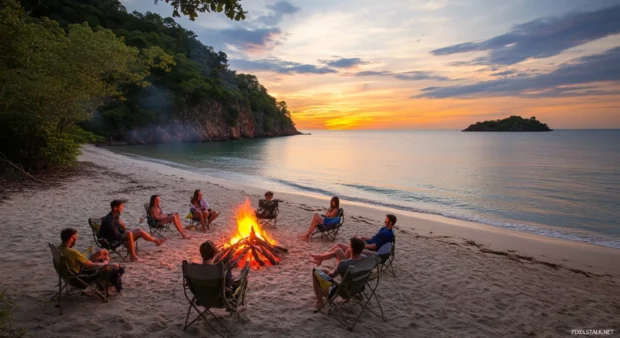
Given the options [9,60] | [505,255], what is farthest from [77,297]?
[505,255]

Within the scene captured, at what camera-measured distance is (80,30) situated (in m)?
19.0

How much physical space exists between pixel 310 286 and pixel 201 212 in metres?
4.36

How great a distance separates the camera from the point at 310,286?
18.7 feet

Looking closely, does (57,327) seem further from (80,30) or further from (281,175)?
(281,175)

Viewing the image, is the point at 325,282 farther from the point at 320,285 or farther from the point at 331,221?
the point at 331,221

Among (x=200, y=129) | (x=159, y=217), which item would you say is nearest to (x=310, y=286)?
(x=159, y=217)

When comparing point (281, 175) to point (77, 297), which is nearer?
point (77, 297)

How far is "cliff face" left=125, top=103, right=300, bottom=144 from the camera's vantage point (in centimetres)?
6505

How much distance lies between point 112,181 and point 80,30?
10263 millimetres

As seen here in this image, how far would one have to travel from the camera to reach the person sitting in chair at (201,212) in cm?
877

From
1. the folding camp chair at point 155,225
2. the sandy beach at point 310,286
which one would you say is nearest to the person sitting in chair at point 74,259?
the sandy beach at point 310,286

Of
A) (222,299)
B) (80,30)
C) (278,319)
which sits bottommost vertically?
(278,319)

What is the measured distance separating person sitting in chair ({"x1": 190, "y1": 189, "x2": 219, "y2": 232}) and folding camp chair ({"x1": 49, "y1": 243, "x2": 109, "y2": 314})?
400 cm

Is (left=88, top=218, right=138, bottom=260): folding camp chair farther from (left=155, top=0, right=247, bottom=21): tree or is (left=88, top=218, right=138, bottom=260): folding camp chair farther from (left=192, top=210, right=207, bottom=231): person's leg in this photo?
(left=155, top=0, right=247, bottom=21): tree
